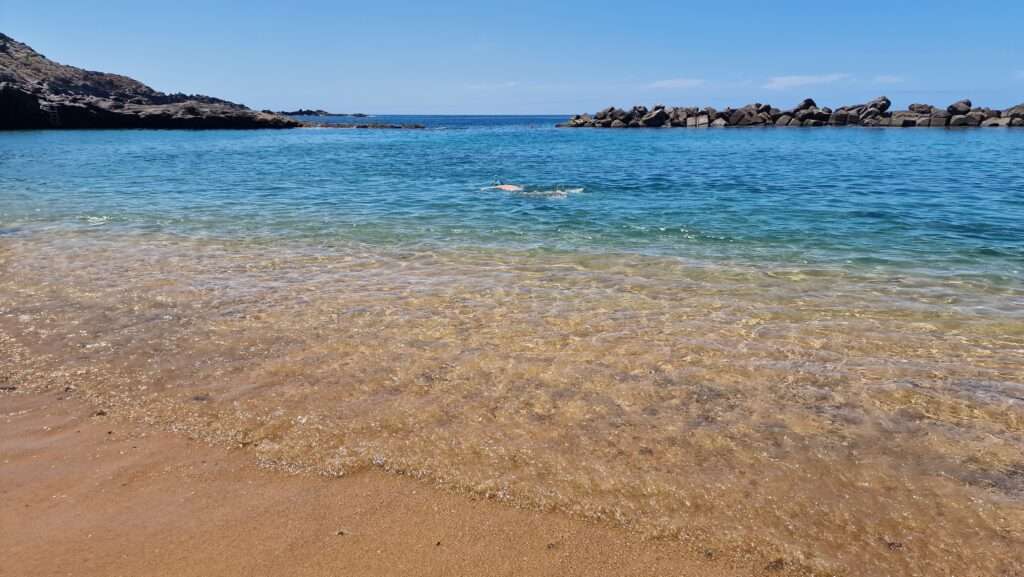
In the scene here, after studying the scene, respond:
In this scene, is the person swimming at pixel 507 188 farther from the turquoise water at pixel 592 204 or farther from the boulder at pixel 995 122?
the boulder at pixel 995 122

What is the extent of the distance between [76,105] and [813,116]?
8609 cm

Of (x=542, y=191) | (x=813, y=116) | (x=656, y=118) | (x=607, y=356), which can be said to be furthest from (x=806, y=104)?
(x=607, y=356)

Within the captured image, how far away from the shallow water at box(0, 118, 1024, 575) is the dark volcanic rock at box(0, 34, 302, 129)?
62.2 metres

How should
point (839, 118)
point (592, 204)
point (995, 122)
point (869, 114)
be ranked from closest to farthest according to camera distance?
point (592, 204) < point (995, 122) < point (869, 114) < point (839, 118)

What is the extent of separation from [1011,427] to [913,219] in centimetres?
1117

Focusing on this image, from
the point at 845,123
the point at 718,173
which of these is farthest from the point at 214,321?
the point at 845,123

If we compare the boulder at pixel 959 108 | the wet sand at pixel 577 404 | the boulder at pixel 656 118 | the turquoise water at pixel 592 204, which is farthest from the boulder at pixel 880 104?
the wet sand at pixel 577 404

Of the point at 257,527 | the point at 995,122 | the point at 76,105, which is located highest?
the point at 76,105

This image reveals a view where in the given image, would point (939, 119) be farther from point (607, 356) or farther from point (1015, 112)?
point (607, 356)

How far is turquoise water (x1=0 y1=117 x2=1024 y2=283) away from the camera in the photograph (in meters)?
11.5

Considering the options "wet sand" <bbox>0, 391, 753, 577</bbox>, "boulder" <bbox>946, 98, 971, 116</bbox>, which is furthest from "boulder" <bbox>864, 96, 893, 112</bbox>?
"wet sand" <bbox>0, 391, 753, 577</bbox>

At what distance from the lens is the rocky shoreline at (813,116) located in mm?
60312

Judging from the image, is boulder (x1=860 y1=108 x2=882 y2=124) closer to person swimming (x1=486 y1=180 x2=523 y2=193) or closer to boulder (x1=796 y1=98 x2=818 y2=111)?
boulder (x1=796 y1=98 x2=818 y2=111)

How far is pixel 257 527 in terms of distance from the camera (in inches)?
136
